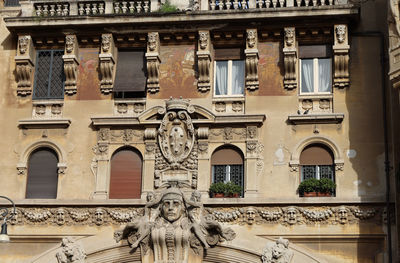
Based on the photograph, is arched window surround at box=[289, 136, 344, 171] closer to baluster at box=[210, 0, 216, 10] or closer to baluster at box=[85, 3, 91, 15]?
baluster at box=[210, 0, 216, 10]

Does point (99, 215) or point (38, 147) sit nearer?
point (99, 215)

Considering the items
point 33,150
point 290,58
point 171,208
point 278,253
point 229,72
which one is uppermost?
point 290,58

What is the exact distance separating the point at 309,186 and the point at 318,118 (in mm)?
2282

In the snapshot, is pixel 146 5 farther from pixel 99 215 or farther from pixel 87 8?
pixel 99 215

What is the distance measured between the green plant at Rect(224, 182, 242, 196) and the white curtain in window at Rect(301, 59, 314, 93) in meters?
3.97

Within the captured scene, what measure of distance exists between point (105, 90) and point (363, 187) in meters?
9.06

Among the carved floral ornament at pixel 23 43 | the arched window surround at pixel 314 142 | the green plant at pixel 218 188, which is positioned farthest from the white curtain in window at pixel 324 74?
the carved floral ornament at pixel 23 43

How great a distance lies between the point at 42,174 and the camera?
2873cm

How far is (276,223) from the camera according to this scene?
2681 centimetres

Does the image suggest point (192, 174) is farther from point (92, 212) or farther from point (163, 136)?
point (92, 212)

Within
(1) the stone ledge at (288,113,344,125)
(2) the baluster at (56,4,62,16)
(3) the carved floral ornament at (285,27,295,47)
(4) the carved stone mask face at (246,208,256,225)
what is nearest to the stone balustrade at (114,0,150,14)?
(2) the baluster at (56,4,62,16)

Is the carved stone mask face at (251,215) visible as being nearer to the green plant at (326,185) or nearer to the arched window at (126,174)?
the green plant at (326,185)

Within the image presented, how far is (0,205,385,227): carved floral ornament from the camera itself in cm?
2644

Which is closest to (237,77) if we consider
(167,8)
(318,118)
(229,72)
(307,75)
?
(229,72)
